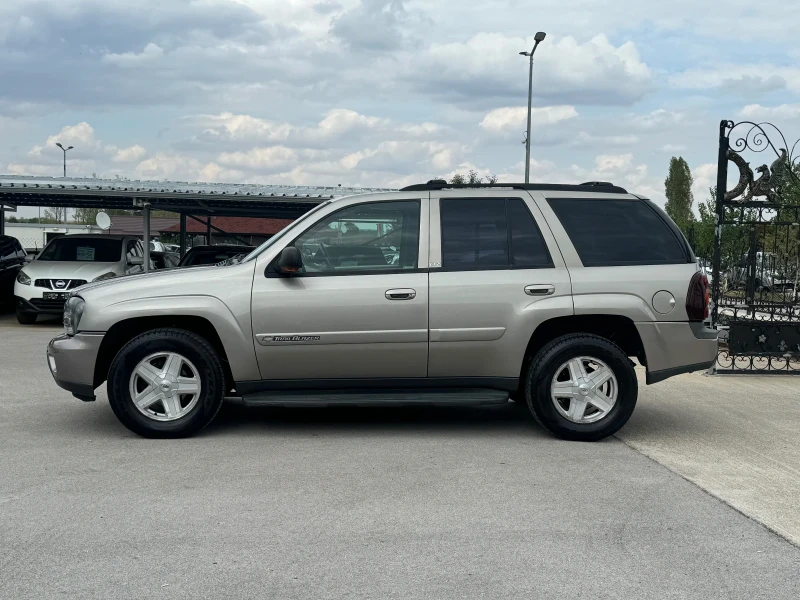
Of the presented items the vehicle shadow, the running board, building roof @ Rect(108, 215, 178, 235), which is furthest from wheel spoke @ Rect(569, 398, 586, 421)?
building roof @ Rect(108, 215, 178, 235)

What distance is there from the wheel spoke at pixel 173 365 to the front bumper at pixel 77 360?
53cm

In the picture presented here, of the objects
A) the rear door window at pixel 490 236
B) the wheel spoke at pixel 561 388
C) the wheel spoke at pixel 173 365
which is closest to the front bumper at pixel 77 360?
the wheel spoke at pixel 173 365

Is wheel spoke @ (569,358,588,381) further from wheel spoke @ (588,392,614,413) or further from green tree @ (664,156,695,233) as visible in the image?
green tree @ (664,156,695,233)

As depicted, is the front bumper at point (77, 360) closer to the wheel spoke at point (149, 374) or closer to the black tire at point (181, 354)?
the black tire at point (181, 354)

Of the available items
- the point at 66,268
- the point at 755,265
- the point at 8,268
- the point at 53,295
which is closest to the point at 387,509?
the point at 755,265

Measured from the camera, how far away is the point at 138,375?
22.1 ft

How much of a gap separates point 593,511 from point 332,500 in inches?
58.0

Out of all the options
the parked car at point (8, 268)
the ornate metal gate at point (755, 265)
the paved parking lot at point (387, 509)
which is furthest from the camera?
the parked car at point (8, 268)

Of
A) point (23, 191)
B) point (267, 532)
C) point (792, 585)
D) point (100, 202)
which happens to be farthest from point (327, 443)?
point (100, 202)

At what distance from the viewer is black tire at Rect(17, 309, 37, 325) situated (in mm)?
16737

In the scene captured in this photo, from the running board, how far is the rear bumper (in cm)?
118

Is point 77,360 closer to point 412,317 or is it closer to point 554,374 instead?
point 412,317

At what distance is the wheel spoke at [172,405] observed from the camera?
679 centimetres

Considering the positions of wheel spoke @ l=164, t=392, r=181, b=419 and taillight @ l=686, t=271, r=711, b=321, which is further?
taillight @ l=686, t=271, r=711, b=321
